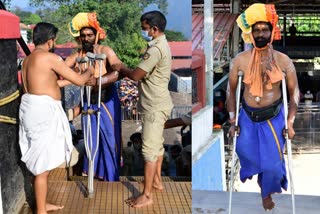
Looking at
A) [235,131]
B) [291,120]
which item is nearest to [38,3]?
[235,131]

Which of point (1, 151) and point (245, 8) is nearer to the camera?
point (1, 151)

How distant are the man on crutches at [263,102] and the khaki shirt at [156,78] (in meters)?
0.49

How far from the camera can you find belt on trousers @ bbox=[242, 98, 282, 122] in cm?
346

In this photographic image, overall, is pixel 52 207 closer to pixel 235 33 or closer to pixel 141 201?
pixel 141 201

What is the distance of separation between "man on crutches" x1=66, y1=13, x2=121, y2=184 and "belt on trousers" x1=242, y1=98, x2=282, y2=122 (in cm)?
84

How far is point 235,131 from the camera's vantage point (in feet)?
11.5

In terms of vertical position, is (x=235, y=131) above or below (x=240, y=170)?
above

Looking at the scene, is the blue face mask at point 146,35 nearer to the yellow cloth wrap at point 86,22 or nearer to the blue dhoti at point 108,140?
the yellow cloth wrap at point 86,22

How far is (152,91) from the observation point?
3.29 metres

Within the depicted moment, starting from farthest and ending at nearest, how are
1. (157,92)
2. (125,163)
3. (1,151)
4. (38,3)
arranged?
(125,163)
(38,3)
(157,92)
(1,151)

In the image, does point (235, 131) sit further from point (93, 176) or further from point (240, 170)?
point (93, 176)

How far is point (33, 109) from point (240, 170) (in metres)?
1.41

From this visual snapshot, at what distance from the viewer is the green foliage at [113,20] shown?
3484mm

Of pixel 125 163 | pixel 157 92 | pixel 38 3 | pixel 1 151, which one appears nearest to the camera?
pixel 1 151
